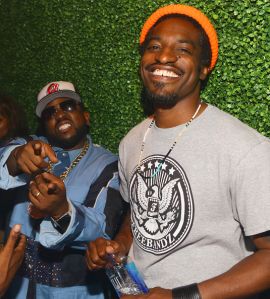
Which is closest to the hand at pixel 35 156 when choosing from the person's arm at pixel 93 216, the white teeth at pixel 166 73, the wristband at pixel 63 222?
the person's arm at pixel 93 216

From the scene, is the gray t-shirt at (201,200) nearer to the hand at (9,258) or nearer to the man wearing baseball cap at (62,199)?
the man wearing baseball cap at (62,199)

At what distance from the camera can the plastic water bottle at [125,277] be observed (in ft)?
5.86

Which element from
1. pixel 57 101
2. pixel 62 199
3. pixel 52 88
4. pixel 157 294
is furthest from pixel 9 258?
pixel 52 88

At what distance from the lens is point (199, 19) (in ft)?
6.67

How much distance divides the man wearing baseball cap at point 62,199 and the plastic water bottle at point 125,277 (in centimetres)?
28

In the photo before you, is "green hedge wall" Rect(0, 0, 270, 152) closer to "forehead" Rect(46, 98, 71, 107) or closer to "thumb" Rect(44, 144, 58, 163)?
"forehead" Rect(46, 98, 71, 107)

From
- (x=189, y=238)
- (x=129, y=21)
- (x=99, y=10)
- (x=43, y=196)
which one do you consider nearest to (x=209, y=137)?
(x=189, y=238)

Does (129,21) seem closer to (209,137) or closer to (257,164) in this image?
(209,137)

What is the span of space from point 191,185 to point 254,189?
0.28m

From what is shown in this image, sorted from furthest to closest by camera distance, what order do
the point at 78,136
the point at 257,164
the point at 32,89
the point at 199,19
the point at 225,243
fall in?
the point at 32,89 → the point at 78,136 → the point at 199,19 → the point at 225,243 → the point at 257,164

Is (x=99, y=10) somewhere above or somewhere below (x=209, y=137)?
above

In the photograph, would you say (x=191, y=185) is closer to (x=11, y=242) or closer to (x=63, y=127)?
(x=11, y=242)

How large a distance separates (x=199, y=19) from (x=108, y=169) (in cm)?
106

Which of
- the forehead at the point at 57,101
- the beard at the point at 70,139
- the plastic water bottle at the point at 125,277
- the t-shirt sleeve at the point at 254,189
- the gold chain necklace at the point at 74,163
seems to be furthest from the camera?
the forehead at the point at 57,101
